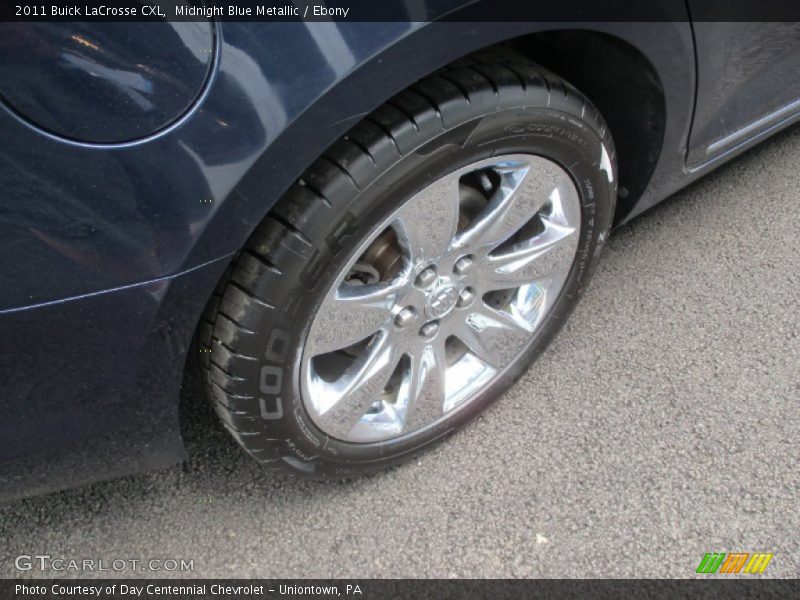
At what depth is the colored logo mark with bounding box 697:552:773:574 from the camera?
1.57 meters

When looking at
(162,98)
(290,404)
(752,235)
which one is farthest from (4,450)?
(752,235)

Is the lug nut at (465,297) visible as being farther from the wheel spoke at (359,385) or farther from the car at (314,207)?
the wheel spoke at (359,385)

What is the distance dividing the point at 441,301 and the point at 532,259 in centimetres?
25

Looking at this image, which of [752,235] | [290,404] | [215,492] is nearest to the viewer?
[290,404]

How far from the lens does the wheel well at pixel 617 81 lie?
1.56 metres

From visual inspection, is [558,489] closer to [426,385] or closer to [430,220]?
[426,385]

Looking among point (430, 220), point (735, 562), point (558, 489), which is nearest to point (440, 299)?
point (430, 220)

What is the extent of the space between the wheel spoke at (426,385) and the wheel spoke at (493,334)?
65 mm

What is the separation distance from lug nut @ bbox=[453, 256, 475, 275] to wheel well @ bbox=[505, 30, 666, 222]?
0.42 meters

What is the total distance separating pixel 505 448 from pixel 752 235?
103 cm

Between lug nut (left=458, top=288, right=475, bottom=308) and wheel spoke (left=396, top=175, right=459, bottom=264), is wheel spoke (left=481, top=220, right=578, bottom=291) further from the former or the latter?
wheel spoke (left=396, top=175, right=459, bottom=264)

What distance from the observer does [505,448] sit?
5.82 feet

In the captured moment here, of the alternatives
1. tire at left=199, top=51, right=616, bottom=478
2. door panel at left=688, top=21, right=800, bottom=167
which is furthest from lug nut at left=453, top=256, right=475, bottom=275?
door panel at left=688, top=21, right=800, bottom=167

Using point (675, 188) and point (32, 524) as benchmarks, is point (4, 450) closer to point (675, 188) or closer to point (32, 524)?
point (32, 524)
